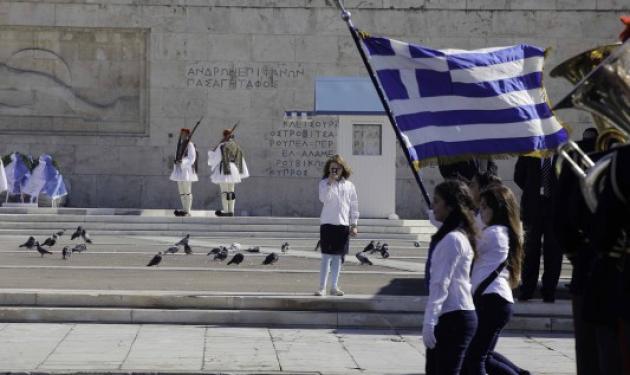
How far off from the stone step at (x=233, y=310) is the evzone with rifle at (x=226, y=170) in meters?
13.8

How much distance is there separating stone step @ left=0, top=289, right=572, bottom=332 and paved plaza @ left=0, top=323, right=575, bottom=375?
0.22 metres

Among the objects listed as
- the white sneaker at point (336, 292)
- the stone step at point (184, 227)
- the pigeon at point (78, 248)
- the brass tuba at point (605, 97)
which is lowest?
the stone step at point (184, 227)

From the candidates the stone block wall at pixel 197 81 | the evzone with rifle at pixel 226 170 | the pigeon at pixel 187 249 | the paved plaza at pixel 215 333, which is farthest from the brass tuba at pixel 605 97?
the stone block wall at pixel 197 81

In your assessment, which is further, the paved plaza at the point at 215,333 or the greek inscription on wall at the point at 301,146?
the greek inscription on wall at the point at 301,146

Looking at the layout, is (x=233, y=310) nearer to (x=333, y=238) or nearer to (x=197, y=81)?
(x=333, y=238)

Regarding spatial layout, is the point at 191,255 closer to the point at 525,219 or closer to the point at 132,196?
the point at 525,219

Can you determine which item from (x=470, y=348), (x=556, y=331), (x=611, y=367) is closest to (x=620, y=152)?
(x=611, y=367)

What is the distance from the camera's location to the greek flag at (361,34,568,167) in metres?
9.84

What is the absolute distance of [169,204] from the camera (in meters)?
30.7

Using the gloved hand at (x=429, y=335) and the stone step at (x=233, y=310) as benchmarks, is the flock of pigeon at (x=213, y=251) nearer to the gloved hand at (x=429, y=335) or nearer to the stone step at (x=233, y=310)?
the stone step at (x=233, y=310)

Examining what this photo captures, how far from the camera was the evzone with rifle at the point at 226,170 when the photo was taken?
27.6 metres

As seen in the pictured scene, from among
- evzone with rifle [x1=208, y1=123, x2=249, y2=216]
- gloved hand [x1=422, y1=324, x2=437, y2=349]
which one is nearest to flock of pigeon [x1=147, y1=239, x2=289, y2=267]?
evzone with rifle [x1=208, y1=123, x2=249, y2=216]

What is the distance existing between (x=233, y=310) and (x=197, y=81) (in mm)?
17807

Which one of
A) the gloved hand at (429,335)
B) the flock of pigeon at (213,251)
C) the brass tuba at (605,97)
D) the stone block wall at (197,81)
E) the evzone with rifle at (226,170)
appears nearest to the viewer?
the brass tuba at (605,97)
